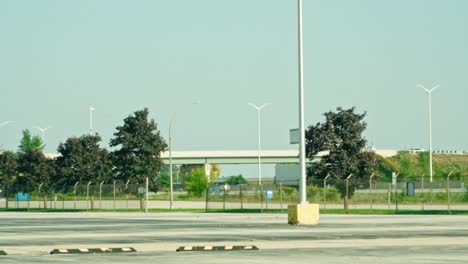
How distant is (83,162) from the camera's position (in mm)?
91938

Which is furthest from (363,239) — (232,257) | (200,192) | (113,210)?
(200,192)

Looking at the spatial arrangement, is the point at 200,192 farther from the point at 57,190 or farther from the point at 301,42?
the point at 301,42

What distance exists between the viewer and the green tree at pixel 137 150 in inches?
3420

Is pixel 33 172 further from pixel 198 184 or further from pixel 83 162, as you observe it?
pixel 198 184

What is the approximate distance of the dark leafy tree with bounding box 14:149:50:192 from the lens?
97938 millimetres

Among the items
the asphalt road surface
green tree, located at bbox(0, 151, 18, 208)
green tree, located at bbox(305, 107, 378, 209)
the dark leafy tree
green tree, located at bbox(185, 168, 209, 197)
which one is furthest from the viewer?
green tree, located at bbox(185, 168, 209, 197)

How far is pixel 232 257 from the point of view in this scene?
22.8m

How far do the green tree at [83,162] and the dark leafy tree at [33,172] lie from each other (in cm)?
502

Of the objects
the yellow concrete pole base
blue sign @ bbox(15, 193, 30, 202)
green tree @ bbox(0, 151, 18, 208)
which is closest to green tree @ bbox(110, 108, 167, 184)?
blue sign @ bbox(15, 193, 30, 202)

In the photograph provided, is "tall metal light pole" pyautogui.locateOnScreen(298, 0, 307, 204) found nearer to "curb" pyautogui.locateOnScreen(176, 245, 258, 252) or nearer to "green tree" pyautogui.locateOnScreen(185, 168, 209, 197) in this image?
"curb" pyautogui.locateOnScreen(176, 245, 258, 252)

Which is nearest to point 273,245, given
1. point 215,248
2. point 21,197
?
point 215,248

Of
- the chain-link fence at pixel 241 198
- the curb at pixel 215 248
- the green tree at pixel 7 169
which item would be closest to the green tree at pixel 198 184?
the chain-link fence at pixel 241 198

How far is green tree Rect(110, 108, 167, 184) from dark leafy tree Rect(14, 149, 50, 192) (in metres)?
12.4

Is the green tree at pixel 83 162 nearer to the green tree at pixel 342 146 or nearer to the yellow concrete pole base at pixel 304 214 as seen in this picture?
the green tree at pixel 342 146
